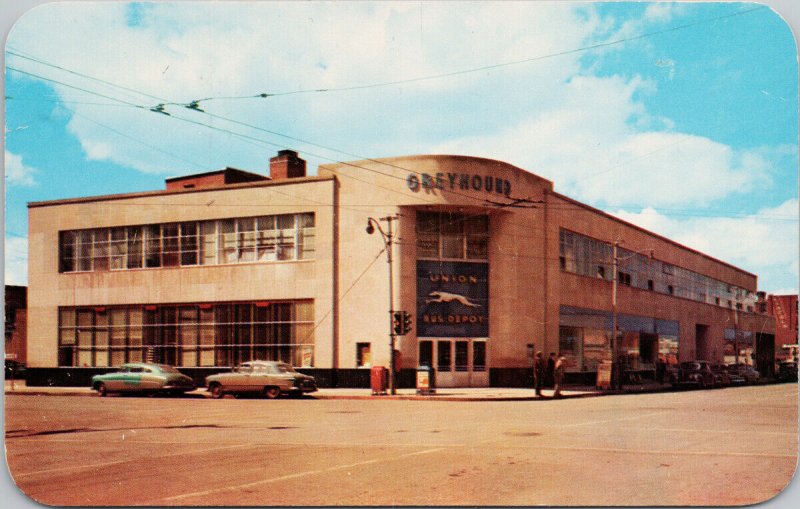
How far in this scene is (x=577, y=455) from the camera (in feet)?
36.8

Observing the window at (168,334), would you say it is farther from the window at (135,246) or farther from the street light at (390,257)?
the street light at (390,257)

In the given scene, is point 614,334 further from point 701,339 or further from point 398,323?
point 398,323

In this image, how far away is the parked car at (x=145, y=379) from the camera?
1512 cm

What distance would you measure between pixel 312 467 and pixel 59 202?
5.62 metres

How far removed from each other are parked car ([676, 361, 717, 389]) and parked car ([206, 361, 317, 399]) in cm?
1683

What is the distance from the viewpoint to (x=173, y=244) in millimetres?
15969

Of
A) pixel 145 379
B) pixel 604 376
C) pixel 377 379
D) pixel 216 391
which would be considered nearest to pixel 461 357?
pixel 377 379

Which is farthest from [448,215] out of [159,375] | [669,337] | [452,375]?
[159,375]

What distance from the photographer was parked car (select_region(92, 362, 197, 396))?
15.1m

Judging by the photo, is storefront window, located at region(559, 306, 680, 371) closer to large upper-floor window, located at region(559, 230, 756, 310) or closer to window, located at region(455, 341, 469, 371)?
large upper-floor window, located at region(559, 230, 756, 310)

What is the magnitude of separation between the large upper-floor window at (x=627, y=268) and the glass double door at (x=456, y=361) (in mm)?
5328

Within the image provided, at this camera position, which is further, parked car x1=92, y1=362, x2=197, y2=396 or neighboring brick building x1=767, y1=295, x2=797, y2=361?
parked car x1=92, y1=362, x2=197, y2=396

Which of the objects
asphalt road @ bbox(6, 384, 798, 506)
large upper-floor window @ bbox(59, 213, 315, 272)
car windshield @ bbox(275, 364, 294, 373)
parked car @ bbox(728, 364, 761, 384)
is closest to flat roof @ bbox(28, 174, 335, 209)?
large upper-floor window @ bbox(59, 213, 315, 272)

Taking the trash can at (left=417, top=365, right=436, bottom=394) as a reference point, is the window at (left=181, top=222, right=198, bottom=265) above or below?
above
